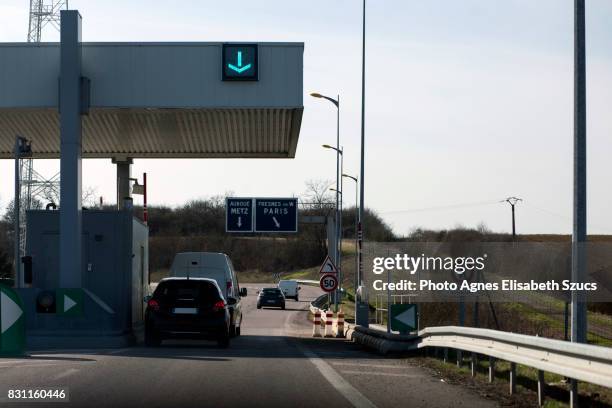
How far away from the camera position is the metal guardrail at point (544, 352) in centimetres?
961

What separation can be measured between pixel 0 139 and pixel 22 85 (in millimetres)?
6999

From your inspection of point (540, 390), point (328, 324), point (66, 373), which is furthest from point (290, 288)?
point (540, 390)

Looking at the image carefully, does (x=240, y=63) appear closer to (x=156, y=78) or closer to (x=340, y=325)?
(x=156, y=78)

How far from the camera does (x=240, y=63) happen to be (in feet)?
79.5

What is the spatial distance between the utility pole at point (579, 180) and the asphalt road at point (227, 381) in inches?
71.1

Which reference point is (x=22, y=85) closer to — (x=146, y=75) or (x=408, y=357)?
(x=146, y=75)

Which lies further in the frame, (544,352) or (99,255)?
(99,255)

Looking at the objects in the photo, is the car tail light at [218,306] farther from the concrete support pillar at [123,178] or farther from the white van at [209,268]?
the concrete support pillar at [123,178]

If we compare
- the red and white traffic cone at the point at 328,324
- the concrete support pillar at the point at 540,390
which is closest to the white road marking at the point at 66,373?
the concrete support pillar at the point at 540,390

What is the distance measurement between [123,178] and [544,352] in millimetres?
22812

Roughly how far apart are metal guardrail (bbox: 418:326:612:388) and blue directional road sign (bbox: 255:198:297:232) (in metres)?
26.1

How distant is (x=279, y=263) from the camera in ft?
352

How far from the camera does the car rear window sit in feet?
71.2

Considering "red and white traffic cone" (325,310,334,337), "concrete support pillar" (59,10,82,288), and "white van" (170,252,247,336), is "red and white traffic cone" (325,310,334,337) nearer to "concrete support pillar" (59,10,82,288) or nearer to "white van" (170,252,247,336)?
"white van" (170,252,247,336)
